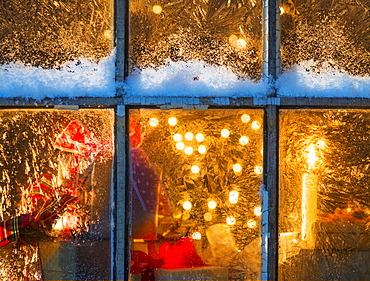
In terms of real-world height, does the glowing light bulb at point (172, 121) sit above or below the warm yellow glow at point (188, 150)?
above

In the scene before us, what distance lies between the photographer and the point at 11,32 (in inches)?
65.1

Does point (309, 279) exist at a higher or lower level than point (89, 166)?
lower

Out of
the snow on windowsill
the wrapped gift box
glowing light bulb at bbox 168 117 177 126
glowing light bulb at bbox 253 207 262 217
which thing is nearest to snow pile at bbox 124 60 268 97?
the snow on windowsill

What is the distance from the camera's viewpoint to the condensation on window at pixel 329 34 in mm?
1689

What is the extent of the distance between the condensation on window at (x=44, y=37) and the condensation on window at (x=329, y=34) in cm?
78

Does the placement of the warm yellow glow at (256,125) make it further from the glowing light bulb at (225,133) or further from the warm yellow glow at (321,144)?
the warm yellow glow at (321,144)

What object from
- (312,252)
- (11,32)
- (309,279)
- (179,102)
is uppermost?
(11,32)

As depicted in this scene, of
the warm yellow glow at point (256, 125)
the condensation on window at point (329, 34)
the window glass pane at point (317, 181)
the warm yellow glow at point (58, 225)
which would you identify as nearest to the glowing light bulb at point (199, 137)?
the warm yellow glow at point (256, 125)

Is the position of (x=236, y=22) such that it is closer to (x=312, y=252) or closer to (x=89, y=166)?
(x=89, y=166)

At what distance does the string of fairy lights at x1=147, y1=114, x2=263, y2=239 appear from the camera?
5.48ft

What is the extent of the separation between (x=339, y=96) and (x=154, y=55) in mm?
794

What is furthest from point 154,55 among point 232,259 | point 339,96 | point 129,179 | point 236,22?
point 232,259

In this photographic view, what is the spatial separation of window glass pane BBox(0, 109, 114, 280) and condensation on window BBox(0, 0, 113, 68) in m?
0.23

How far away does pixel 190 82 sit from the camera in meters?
1.66
